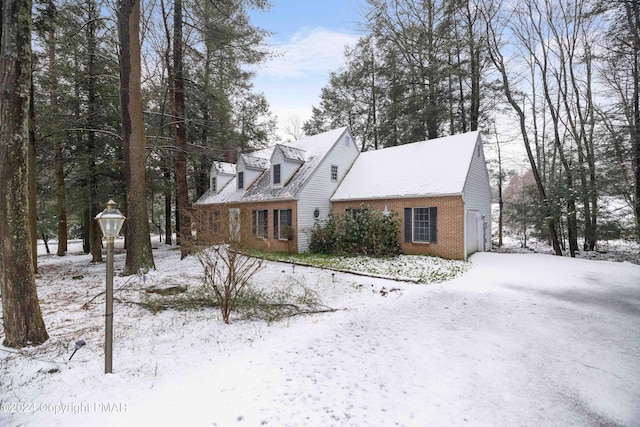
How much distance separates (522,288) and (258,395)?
7.27m

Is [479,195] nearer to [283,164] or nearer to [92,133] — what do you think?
[283,164]

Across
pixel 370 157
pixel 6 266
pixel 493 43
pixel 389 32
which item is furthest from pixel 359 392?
pixel 389 32

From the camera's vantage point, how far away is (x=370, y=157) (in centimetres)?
1625

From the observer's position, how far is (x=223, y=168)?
20.1 metres

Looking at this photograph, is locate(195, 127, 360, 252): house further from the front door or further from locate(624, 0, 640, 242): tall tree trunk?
locate(624, 0, 640, 242): tall tree trunk

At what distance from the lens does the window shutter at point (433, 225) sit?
1181 cm

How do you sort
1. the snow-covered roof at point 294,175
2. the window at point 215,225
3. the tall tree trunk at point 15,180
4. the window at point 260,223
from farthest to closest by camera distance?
the window at point 260,223, the snow-covered roof at point 294,175, the window at point 215,225, the tall tree trunk at point 15,180

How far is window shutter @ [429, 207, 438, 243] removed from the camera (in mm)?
11812

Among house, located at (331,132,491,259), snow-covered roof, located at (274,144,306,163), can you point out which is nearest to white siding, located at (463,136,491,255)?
house, located at (331,132,491,259)

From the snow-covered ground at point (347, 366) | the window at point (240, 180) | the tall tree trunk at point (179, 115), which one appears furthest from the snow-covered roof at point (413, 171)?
the tall tree trunk at point (179, 115)

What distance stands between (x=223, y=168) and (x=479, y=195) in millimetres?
15746

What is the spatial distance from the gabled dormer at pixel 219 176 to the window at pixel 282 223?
6896 millimetres

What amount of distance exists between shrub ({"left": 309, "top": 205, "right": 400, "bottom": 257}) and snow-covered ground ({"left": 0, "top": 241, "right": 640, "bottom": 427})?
5.71 m

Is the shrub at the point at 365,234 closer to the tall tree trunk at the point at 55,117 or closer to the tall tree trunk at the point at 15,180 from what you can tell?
the tall tree trunk at the point at 15,180
